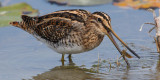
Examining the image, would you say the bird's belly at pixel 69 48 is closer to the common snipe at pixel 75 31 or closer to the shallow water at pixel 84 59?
the common snipe at pixel 75 31

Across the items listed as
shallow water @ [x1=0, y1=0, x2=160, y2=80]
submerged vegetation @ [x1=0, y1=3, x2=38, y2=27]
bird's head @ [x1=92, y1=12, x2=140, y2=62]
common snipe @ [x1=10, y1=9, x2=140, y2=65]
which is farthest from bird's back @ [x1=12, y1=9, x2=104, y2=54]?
submerged vegetation @ [x1=0, y1=3, x2=38, y2=27]

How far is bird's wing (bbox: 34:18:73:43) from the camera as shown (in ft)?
22.0

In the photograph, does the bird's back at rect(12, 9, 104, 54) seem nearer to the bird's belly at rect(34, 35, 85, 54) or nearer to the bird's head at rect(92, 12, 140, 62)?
the bird's belly at rect(34, 35, 85, 54)

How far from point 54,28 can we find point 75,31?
47 centimetres

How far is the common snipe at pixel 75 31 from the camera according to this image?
6.54m

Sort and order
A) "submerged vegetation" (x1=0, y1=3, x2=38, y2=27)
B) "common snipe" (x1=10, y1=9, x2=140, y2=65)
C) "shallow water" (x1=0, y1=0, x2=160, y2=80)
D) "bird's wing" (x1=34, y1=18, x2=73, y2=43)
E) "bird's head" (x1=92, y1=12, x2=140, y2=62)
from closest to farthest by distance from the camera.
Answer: "shallow water" (x1=0, y1=0, x2=160, y2=80) → "bird's head" (x1=92, y1=12, x2=140, y2=62) → "common snipe" (x1=10, y1=9, x2=140, y2=65) → "bird's wing" (x1=34, y1=18, x2=73, y2=43) → "submerged vegetation" (x1=0, y1=3, x2=38, y2=27)

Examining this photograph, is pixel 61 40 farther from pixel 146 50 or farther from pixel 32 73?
pixel 146 50

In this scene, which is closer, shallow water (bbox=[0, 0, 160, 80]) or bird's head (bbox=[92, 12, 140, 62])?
shallow water (bbox=[0, 0, 160, 80])

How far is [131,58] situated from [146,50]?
542 millimetres

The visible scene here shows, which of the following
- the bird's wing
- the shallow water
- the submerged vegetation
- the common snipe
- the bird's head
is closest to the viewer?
the shallow water

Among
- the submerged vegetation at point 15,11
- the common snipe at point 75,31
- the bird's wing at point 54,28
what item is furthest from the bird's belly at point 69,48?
the submerged vegetation at point 15,11

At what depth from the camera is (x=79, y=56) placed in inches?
289

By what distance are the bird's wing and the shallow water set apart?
49 centimetres

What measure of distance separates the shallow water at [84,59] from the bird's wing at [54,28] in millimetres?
490
